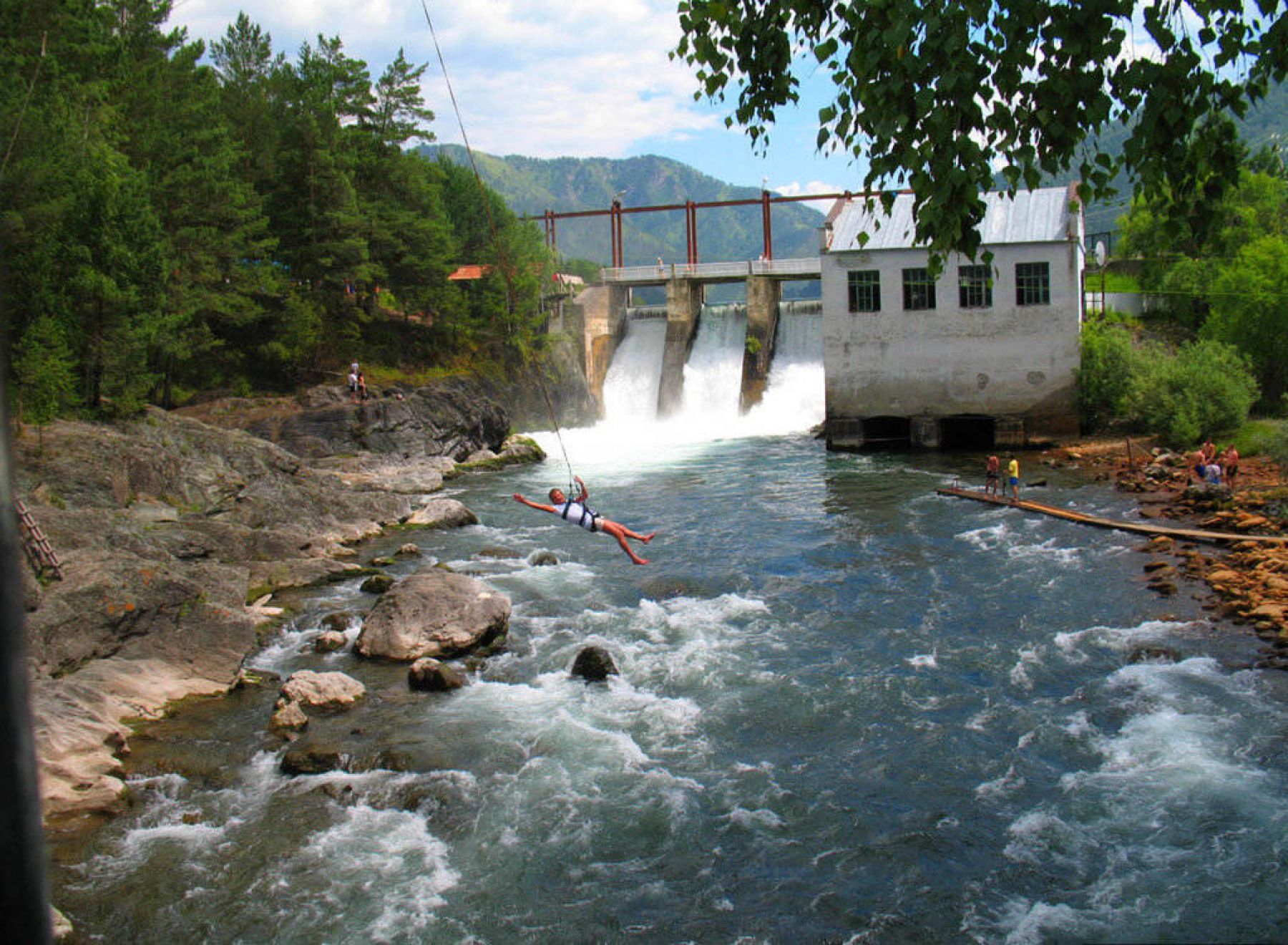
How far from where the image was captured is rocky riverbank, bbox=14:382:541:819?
14.7 metres

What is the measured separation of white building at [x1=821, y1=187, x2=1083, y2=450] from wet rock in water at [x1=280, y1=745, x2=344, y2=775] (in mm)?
29522

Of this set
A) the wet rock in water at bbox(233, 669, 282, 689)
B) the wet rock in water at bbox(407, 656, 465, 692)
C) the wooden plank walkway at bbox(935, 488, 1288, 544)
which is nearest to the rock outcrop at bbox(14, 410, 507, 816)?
the wet rock in water at bbox(233, 669, 282, 689)

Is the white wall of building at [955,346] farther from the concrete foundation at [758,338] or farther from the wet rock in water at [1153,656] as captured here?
the wet rock in water at [1153,656]

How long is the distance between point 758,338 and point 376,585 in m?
35.8

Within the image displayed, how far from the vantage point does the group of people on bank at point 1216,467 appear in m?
26.4

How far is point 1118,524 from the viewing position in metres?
24.3

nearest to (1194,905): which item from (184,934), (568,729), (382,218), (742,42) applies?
(568,729)

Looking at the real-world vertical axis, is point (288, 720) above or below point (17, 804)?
below

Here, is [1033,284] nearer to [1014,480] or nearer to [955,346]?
[955,346]

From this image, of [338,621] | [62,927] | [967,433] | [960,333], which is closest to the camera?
[62,927]

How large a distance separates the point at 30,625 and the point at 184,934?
827 centimetres

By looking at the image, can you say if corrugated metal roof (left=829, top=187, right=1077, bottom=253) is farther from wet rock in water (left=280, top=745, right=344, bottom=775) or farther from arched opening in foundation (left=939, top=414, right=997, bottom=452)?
wet rock in water (left=280, top=745, right=344, bottom=775)

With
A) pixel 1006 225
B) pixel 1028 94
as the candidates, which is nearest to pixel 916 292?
pixel 1006 225

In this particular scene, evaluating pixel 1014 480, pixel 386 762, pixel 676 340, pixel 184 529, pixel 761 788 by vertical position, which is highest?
pixel 676 340
